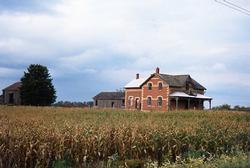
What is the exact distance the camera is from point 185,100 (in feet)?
242

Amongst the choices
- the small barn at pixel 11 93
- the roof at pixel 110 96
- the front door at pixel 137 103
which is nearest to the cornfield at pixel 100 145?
the front door at pixel 137 103

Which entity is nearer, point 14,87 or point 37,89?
point 37,89

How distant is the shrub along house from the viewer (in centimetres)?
7156

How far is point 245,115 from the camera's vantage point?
38.5m

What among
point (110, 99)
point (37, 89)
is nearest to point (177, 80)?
point (37, 89)

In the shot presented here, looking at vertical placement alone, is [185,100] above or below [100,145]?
above

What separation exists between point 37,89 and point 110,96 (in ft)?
89.1

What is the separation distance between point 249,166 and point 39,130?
6.84 metres

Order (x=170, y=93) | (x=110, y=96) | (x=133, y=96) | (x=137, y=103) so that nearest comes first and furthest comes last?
(x=170, y=93)
(x=137, y=103)
(x=133, y=96)
(x=110, y=96)

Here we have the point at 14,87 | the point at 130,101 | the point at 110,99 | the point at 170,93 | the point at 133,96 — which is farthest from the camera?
the point at 14,87

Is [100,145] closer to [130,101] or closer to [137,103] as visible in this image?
[137,103]

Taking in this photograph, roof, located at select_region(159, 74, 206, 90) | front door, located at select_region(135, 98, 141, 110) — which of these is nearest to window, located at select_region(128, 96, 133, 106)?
front door, located at select_region(135, 98, 141, 110)

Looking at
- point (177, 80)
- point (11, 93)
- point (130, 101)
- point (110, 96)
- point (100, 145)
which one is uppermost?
point (177, 80)

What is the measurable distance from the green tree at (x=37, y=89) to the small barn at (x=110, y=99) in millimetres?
21876
